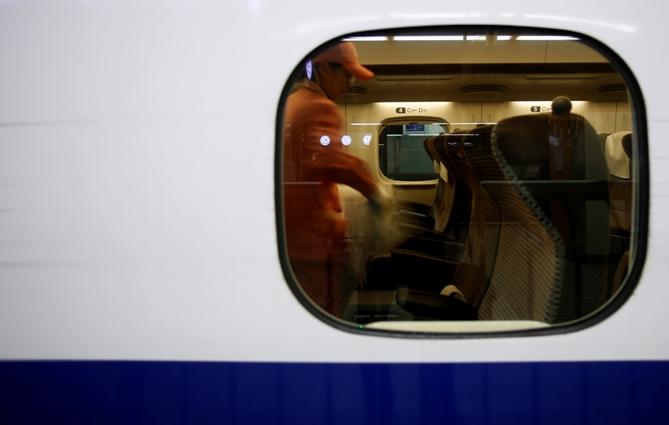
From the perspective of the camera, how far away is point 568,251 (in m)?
1.59

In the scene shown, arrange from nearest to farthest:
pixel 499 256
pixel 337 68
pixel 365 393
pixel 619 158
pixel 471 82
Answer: pixel 365 393 → pixel 337 68 → pixel 499 256 → pixel 619 158 → pixel 471 82

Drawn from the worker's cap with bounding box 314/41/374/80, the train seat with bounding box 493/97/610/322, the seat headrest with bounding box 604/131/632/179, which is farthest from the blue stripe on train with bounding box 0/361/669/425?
the seat headrest with bounding box 604/131/632/179

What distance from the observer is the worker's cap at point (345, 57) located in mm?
1418

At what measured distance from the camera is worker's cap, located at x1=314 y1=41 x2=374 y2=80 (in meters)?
1.42

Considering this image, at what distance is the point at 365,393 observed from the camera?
1.30m

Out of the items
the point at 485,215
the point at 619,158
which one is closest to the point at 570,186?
the point at 485,215

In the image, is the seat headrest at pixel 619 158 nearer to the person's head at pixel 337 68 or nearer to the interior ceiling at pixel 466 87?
the person's head at pixel 337 68

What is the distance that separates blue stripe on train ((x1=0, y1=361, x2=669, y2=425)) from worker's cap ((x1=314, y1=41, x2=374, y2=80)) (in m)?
0.77

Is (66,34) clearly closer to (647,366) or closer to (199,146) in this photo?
(199,146)

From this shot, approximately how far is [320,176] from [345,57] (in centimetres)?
37

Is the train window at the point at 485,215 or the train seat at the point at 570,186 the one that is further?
the train seat at the point at 570,186

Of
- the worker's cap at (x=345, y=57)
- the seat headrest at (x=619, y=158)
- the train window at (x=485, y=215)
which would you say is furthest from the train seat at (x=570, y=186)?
the seat headrest at (x=619, y=158)

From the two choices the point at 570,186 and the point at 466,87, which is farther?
the point at 466,87

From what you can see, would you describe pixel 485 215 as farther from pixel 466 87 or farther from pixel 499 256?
pixel 466 87
